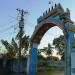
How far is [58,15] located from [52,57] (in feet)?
155

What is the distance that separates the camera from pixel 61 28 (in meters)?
20.9

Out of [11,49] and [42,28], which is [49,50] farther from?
[42,28]

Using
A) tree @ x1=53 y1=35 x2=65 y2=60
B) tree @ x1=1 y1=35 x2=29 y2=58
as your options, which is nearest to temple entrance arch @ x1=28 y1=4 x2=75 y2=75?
tree @ x1=1 y1=35 x2=29 y2=58

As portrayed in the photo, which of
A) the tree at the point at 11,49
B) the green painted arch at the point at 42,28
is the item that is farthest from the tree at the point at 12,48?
the green painted arch at the point at 42,28

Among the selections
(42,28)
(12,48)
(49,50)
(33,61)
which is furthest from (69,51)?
(49,50)

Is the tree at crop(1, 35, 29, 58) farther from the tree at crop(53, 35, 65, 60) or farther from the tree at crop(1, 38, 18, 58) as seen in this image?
the tree at crop(53, 35, 65, 60)

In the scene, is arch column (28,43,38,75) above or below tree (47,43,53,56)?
below

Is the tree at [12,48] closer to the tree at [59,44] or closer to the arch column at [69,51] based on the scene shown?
the tree at [59,44]

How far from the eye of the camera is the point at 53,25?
76.9ft

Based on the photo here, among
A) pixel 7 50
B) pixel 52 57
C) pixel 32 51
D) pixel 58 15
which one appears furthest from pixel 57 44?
pixel 58 15

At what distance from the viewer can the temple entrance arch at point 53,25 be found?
19775mm

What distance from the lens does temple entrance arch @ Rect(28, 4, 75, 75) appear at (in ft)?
64.9

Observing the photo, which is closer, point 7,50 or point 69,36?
point 69,36

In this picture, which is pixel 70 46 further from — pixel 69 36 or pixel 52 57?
pixel 52 57
